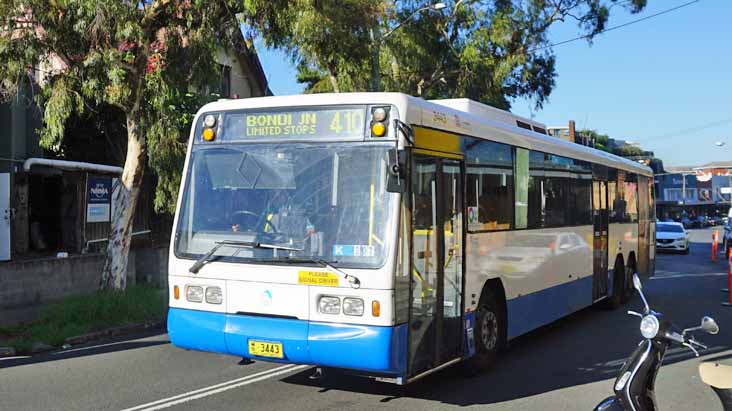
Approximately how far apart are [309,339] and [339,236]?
3.09ft

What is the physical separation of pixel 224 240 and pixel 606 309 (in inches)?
370

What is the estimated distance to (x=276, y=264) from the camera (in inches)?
256

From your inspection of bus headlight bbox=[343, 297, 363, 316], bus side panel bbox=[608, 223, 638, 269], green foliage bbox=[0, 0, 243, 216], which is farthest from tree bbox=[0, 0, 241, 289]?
bus side panel bbox=[608, 223, 638, 269]

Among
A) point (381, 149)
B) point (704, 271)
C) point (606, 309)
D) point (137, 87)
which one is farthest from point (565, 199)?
point (704, 271)

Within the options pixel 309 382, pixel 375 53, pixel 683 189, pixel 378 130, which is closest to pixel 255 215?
pixel 378 130

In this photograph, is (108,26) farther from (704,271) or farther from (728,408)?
(704,271)

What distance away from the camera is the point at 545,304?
396 inches

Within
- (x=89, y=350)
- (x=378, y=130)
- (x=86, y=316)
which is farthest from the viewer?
(x=86, y=316)

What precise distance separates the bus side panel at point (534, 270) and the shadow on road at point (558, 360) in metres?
0.42

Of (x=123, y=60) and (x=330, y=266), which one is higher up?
(x=123, y=60)

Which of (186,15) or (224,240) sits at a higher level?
(186,15)

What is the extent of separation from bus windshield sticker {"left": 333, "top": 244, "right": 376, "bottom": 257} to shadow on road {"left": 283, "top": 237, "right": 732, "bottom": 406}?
3.68ft

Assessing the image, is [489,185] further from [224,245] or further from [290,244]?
[224,245]

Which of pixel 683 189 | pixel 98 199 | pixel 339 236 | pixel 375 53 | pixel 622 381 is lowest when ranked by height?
pixel 622 381
